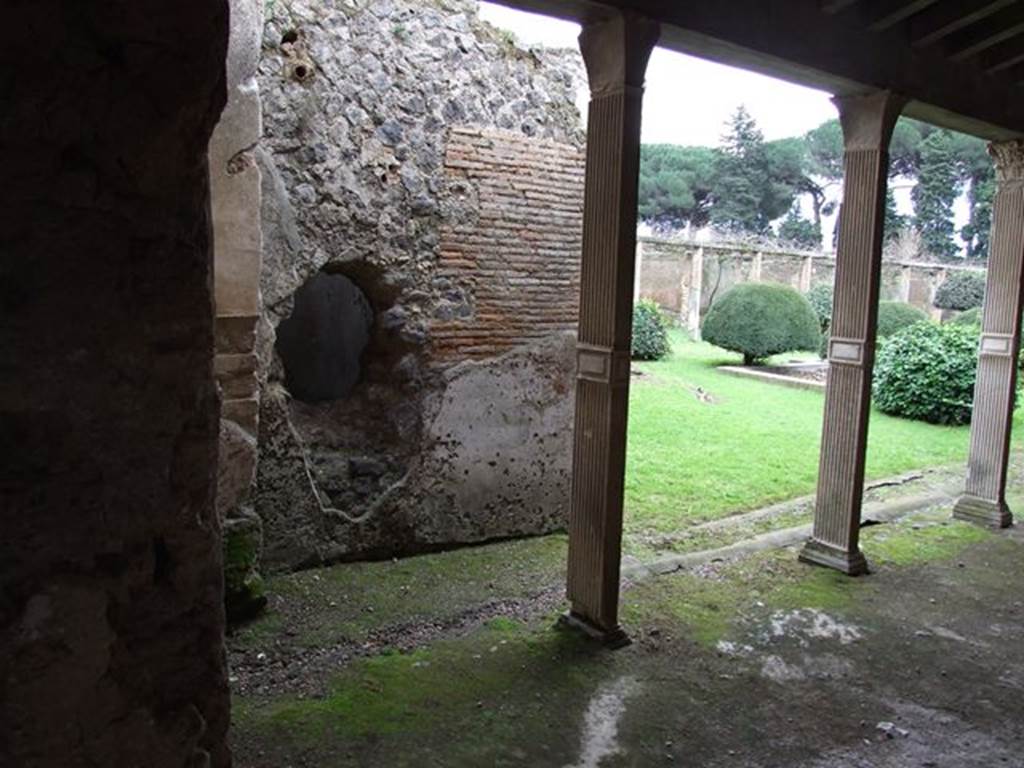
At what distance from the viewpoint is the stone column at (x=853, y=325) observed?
5.16 m

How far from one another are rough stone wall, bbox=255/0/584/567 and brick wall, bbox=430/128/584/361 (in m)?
0.01

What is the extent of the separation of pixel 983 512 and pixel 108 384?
7.02m

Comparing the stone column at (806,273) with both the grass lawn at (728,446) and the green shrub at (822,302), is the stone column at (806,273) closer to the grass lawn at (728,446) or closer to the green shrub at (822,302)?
the green shrub at (822,302)

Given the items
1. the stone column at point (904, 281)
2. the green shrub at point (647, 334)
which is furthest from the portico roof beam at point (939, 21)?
the stone column at point (904, 281)

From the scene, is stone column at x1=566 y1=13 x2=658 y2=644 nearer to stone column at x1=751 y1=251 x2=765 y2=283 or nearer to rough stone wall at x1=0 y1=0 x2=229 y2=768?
rough stone wall at x1=0 y1=0 x2=229 y2=768

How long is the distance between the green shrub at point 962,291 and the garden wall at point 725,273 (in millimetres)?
969

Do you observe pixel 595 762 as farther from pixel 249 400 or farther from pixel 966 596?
pixel 966 596

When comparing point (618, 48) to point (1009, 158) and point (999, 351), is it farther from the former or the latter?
point (999, 351)

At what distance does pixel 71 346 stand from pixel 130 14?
594 millimetres

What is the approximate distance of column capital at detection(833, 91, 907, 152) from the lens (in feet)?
16.8

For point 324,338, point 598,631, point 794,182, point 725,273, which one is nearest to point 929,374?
point 324,338

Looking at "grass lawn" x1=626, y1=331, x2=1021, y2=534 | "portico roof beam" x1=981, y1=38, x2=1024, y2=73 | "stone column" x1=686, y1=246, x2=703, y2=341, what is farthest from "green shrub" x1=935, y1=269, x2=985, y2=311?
"portico roof beam" x1=981, y1=38, x2=1024, y2=73

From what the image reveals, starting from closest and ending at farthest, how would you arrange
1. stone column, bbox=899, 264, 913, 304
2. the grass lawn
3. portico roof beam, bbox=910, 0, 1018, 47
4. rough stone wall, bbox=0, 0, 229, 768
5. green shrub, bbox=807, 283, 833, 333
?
rough stone wall, bbox=0, 0, 229, 768, portico roof beam, bbox=910, 0, 1018, 47, the grass lawn, green shrub, bbox=807, 283, 833, 333, stone column, bbox=899, 264, 913, 304

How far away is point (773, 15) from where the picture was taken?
4488 millimetres
